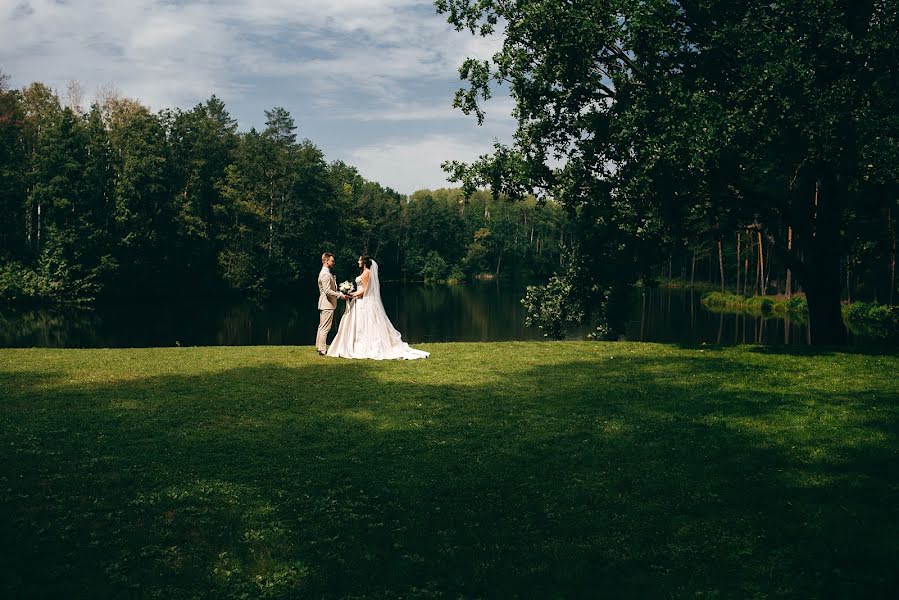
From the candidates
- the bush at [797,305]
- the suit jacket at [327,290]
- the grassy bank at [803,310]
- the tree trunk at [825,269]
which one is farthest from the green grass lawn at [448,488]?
the bush at [797,305]

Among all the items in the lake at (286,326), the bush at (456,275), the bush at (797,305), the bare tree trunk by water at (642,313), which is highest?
the bush at (456,275)

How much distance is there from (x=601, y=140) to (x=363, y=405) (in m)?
13.0

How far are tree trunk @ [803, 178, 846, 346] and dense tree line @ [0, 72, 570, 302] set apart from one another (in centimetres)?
2965

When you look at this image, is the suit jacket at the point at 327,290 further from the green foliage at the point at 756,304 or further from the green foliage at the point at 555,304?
the green foliage at the point at 756,304

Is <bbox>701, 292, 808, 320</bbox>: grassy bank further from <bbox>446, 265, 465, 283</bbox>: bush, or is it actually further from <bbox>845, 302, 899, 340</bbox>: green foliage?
<bbox>446, 265, 465, 283</bbox>: bush

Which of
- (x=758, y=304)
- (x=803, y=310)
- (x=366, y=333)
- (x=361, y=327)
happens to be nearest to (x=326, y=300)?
(x=361, y=327)

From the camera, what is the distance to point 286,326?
45.8m

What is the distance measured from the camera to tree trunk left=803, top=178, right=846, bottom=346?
20.5 m

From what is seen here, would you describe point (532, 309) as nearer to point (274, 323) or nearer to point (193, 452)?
point (193, 452)

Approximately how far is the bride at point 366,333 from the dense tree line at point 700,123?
5.45m

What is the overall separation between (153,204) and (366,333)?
5777 centimetres

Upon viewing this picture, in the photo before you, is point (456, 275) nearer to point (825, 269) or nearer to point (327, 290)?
point (825, 269)

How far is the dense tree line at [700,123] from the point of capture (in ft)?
55.2

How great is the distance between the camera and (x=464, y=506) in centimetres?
767
